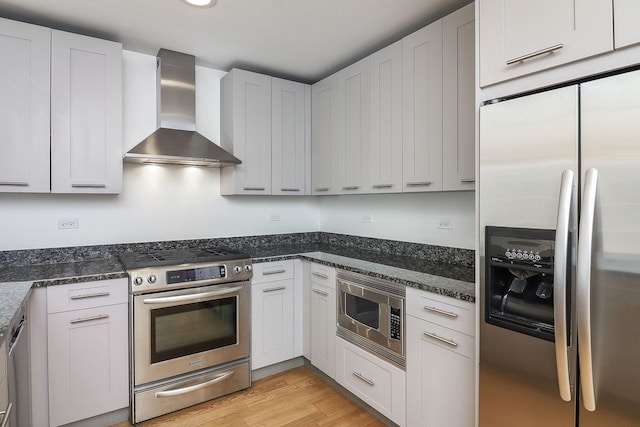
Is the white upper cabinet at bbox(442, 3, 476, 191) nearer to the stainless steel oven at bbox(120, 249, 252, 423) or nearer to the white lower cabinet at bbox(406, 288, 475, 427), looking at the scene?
the white lower cabinet at bbox(406, 288, 475, 427)

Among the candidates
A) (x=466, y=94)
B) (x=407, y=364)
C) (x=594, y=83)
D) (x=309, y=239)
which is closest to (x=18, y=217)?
(x=309, y=239)

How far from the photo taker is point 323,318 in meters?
2.71

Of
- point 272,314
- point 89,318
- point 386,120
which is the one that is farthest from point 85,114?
point 386,120

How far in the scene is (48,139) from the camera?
225 cm

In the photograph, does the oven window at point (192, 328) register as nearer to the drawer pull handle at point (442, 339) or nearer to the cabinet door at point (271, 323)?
the cabinet door at point (271, 323)

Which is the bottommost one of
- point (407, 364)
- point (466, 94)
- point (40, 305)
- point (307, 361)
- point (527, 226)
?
point (307, 361)

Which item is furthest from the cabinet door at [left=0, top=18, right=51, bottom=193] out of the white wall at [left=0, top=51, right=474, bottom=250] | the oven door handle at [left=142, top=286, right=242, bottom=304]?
the oven door handle at [left=142, top=286, right=242, bottom=304]

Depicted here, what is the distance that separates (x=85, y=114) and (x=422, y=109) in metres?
2.19

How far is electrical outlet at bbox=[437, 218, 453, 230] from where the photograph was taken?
99.4 inches

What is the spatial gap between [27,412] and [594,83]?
294 centimetres

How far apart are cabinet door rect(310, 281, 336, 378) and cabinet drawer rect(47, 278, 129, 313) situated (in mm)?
1305

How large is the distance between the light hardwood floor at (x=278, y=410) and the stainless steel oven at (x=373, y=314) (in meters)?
0.45

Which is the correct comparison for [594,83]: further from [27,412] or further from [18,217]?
[18,217]

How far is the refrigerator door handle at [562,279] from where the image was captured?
1190 mm
